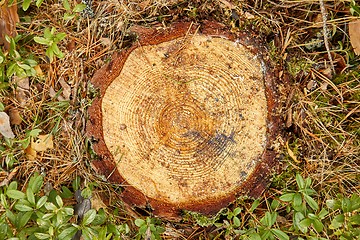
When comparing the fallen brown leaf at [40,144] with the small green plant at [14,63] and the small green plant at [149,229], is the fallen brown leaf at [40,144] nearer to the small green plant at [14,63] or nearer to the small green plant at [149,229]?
the small green plant at [14,63]

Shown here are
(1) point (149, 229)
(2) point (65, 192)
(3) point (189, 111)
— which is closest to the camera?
(3) point (189, 111)

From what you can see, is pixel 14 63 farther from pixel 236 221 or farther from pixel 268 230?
pixel 268 230

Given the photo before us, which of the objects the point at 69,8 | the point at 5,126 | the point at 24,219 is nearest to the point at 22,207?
the point at 24,219

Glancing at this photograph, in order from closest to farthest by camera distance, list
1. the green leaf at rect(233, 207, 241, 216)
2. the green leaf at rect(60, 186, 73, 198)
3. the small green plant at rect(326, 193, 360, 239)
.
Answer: the small green plant at rect(326, 193, 360, 239), the green leaf at rect(233, 207, 241, 216), the green leaf at rect(60, 186, 73, 198)

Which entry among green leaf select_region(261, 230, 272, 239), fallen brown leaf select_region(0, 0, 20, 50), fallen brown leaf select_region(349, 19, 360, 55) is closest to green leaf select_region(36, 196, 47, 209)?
fallen brown leaf select_region(0, 0, 20, 50)

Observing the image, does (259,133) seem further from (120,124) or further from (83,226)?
(83,226)

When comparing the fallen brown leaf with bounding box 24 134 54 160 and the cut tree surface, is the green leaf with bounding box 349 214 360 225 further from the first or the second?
the fallen brown leaf with bounding box 24 134 54 160

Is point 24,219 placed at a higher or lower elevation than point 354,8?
lower
